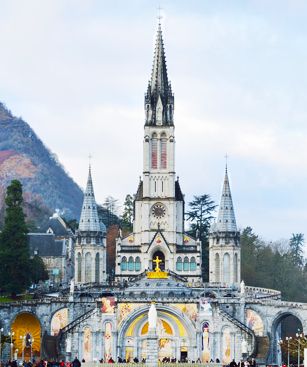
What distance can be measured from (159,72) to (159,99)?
11.1ft

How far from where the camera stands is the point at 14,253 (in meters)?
120

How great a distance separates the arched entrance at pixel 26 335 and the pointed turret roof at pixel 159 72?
39.3 meters

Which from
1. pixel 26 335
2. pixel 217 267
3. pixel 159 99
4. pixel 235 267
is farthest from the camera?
pixel 159 99

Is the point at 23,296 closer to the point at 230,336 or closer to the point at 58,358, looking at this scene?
the point at 58,358

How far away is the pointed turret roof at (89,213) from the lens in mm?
141750

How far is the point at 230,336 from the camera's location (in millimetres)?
112875

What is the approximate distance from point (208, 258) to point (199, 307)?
1494 inches

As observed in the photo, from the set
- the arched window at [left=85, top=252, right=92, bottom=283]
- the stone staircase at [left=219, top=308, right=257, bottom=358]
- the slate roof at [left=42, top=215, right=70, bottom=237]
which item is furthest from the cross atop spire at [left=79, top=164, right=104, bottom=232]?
the stone staircase at [left=219, top=308, right=257, bottom=358]

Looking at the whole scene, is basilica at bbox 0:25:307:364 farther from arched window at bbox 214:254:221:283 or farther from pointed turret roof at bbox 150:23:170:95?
pointed turret roof at bbox 150:23:170:95

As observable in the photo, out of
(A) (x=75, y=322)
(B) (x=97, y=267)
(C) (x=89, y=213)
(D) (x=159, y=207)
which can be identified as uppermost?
(D) (x=159, y=207)

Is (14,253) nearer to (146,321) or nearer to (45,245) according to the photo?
(146,321)

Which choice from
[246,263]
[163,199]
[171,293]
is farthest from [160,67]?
[171,293]

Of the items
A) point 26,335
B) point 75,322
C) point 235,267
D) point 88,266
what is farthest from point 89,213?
point 75,322

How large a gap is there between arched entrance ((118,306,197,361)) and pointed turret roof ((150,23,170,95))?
3901 centimetres
